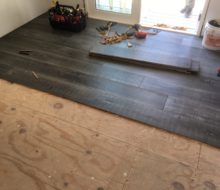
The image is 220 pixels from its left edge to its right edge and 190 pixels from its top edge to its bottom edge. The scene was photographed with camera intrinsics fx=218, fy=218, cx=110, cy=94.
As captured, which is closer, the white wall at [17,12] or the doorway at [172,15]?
the white wall at [17,12]

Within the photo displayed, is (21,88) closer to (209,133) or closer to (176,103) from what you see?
(176,103)

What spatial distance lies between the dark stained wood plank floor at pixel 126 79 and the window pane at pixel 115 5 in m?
0.44

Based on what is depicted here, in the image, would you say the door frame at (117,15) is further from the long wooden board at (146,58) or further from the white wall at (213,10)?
the white wall at (213,10)

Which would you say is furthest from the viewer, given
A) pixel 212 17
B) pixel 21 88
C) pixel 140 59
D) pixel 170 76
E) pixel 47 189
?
pixel 212 17

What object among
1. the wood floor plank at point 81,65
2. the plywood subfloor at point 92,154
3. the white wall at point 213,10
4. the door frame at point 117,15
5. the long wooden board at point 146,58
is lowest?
the plywood subfloor at point 92,154

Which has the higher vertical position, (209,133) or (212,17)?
(212,17)

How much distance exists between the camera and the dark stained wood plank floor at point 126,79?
1621 millimetres

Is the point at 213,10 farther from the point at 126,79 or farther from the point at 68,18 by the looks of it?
the point at 68,18

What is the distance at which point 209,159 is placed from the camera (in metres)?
1.35

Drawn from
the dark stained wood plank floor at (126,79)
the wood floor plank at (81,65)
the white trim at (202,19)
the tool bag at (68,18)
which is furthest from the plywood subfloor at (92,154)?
the white trim at (202,19)

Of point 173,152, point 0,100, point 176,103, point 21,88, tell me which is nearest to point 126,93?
point 176,103

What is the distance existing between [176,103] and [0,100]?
1.43m

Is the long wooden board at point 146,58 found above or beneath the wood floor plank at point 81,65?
above

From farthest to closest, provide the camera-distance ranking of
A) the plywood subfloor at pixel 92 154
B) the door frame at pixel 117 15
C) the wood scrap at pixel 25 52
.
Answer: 1. the door frame at pixel 117 15
2. the wood scrap at pixel 25 52
3. the plywood subfloor at pixel 92 154
